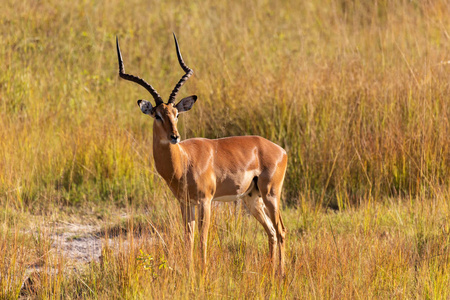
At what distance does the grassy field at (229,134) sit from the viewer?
15.4 ft

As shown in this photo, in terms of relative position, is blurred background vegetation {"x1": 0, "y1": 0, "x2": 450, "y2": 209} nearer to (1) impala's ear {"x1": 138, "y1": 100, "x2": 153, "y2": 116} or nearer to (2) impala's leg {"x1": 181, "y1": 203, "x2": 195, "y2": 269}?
(2) impala's leg {"x1": 181, "y1": 203, "x2": 195, "y2": 269}

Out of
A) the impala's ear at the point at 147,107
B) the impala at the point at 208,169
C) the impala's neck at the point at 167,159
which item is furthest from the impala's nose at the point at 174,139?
the impala's ear at the point at 147,107

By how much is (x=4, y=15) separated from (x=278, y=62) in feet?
13.0

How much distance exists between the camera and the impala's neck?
4.88 m

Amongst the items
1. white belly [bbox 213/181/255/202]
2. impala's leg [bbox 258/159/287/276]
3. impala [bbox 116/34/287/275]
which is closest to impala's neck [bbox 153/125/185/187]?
impala [bbox 116/34/287/275]

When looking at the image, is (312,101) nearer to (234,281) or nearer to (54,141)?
(54,141)

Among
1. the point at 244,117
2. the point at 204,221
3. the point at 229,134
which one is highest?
the point at 244,117

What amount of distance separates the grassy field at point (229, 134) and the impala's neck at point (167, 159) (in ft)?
1.19

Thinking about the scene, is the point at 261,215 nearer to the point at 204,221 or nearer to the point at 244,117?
the point at 204,221

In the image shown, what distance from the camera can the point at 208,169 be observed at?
16.7 feet

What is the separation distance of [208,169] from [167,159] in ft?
1.18

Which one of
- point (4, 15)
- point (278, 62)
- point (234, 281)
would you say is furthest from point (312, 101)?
point (4, 15)

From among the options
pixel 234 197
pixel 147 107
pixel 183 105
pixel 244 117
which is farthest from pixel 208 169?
pixel 244 117

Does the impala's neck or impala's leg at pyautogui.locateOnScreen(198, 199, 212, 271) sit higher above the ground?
the impala's neck
